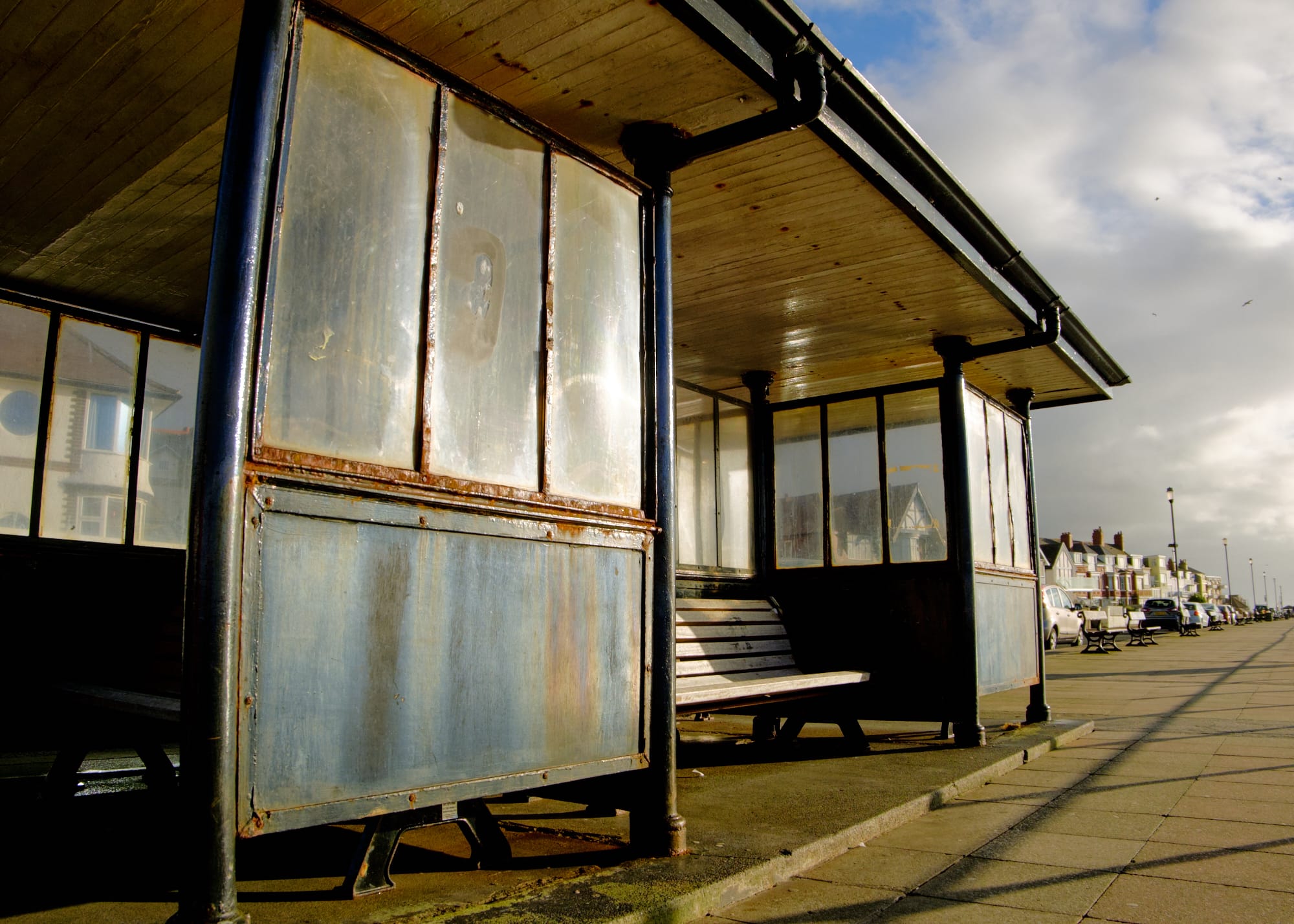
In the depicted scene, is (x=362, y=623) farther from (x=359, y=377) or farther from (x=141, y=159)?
(x=141, y=159)

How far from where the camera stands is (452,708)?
321 centimetres

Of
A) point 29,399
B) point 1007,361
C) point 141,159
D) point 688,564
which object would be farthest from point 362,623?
point 1007,361

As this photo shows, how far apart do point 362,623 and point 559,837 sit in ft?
6.28

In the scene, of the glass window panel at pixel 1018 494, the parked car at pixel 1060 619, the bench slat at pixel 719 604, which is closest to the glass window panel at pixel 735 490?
the bench slat at pixel 719 604

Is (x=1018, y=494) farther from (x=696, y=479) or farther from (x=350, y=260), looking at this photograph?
(x=350, y=260)

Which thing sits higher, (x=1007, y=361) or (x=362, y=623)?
(x=1007, y=361)

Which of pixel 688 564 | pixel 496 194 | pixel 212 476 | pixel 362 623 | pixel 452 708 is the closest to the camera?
pixel 212 476

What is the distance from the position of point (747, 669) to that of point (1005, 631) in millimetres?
2900

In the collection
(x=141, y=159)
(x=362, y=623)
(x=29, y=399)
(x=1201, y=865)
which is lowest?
(x=1201, y=865)

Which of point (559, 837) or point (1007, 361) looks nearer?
point (559, 837)

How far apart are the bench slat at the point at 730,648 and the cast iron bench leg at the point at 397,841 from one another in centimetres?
236

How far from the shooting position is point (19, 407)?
19.0ft

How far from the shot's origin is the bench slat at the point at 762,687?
4895mm

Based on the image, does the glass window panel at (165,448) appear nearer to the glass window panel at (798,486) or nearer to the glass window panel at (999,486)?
the glass window panel at (798,486)
